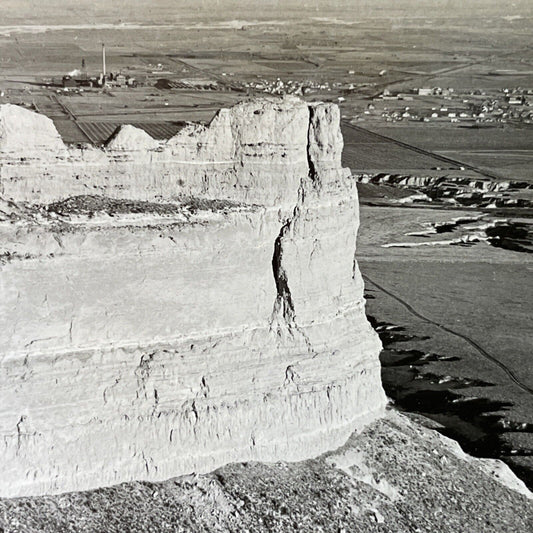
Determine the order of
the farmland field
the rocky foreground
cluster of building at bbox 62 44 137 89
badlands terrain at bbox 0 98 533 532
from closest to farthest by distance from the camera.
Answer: the rocky foreground, badlands terrain at bbox 0 98 533 532, the farmland field, cluster of building at bbox 62 44 137 89

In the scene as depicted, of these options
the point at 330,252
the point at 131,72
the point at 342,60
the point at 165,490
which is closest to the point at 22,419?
the point at 165,490

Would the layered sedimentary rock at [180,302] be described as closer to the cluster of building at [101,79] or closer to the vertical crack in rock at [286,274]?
the vertical crack in rock at [286,274]


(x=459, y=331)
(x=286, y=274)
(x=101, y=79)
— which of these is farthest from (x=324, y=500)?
(x=101, y=79)

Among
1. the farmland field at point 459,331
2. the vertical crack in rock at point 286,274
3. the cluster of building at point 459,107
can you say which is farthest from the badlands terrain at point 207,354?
the cluster of building at point 459,107

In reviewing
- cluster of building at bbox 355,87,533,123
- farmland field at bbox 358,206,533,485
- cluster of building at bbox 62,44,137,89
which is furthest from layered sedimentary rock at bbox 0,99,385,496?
cluster of building at bbox 355,87,533,123

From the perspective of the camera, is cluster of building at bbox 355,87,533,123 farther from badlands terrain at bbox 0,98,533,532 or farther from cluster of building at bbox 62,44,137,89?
badlands terrain at bbox 0,98,533,532

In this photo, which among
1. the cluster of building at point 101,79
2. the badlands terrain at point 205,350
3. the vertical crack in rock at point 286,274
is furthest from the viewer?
the cluster of building at point 101,79

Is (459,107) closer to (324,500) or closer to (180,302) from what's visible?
(180,302)
